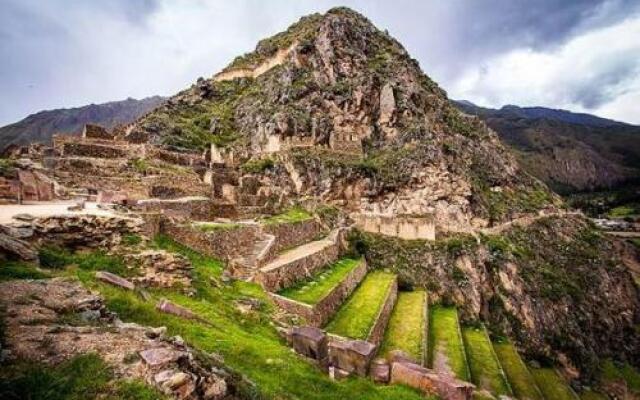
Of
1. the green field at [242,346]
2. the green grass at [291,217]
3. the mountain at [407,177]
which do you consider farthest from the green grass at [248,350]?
the mountain at [407,177]

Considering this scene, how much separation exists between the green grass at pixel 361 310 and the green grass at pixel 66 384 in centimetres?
1206

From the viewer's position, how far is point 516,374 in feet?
78.6

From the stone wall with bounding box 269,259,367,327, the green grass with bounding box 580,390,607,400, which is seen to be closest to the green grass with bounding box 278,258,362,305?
the stone wall with bounding box 269,259,367,327

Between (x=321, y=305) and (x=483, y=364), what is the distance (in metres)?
10.9

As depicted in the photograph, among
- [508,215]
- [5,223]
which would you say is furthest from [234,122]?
[5,223]

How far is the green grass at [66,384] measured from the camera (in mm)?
4663

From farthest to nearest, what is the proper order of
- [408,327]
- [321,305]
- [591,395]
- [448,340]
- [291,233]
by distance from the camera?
[591,395] → [291,233] → [448,340] → [408,327] → [321,305]

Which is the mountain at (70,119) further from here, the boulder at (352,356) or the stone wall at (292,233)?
the boulder at (352,356)

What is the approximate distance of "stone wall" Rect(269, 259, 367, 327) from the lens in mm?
15297

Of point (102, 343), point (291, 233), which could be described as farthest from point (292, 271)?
point (102, 343)

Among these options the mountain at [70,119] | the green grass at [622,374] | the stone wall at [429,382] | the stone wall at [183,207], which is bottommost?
the green grass at [622,374]

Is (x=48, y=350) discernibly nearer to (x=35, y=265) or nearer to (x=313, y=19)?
(x=35, y=265)

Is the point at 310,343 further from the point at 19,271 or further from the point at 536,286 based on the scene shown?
the point at 536,286

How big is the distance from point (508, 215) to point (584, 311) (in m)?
13.7
